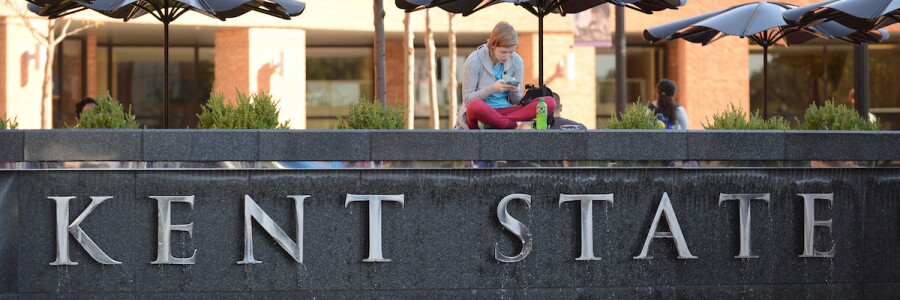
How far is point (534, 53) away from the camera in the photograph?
3005 cm

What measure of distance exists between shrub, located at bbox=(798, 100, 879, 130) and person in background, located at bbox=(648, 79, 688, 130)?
3531 millimetres

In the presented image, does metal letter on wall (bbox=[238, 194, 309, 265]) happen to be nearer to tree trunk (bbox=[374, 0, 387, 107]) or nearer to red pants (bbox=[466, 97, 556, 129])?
red pants (bbox=[466, 97, 556, 129])

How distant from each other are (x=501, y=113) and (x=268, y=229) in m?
2.22

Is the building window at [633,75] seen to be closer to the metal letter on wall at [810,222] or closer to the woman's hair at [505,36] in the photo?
the woman's hair at [505,36]

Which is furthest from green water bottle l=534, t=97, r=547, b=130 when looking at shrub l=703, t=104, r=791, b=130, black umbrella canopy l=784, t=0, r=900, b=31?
black umbrella canopy l=784, t=0, r=900, b=31

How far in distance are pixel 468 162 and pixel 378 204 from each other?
2.25ft

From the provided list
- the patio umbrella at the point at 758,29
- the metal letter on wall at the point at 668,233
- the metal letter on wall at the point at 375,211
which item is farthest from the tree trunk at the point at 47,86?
the metal letter on wall at the point at 668,233

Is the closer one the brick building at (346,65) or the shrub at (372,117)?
the shrub at (372,117)

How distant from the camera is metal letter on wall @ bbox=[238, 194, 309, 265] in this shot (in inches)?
356

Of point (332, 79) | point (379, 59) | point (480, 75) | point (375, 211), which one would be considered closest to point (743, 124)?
point (480, 75)

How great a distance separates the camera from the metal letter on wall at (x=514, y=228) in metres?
9.27

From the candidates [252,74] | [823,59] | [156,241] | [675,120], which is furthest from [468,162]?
[823,59]

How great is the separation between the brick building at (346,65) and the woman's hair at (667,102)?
1452cm

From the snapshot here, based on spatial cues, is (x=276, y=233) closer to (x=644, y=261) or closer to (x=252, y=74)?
(x=644, y=261)
